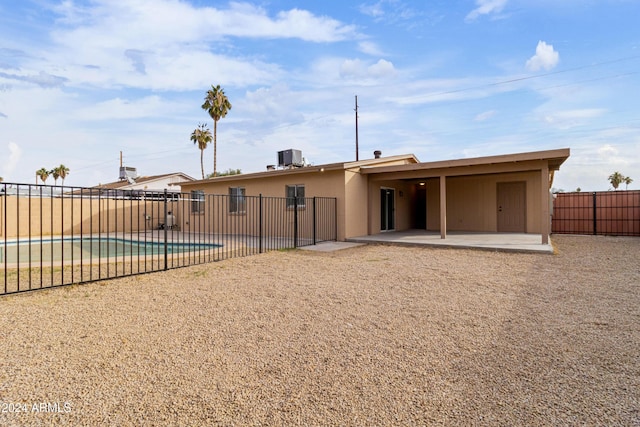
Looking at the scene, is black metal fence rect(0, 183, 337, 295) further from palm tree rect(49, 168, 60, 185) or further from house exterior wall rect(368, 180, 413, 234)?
palm tree rect(49, 168, 60, 185)

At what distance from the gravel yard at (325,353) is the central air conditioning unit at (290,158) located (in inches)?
355

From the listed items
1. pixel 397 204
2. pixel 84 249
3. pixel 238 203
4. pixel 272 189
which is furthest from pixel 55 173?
pixel 397 204

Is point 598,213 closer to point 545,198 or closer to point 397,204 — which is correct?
point 545,198

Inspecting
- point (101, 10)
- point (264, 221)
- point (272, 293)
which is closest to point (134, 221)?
point (264, 221)

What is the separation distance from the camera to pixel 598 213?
45.3 feet

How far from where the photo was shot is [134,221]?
1788cm

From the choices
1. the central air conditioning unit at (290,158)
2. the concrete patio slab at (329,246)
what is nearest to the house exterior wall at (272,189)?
the concrete patio slab at (329,246)

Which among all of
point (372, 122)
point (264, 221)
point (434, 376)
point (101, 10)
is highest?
point (372, 122)

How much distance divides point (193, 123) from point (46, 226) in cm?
1612

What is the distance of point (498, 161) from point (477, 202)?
4.50 meters

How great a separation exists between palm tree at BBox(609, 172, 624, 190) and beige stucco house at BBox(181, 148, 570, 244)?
3517 cm

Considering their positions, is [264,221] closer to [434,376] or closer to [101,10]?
[101,10]

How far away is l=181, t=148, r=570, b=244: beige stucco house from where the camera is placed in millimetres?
10320

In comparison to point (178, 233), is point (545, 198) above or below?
above
